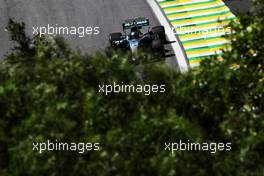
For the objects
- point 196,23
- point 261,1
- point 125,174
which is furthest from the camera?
point 196,23

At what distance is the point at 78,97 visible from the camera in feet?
27.5

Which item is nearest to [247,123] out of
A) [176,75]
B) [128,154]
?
[176,75]

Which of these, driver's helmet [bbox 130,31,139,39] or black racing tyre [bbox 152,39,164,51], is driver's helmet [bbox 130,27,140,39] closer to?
driver's helmet [bbox 130,31,139,39]

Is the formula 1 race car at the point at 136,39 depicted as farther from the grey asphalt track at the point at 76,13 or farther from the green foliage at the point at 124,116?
the green foliage at the point at 124,116

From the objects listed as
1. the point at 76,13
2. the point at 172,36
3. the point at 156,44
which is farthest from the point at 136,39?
the point at 76,13

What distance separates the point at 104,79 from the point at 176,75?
4.29 ft

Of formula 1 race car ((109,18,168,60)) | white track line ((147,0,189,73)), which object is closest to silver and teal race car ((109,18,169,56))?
formula 1 race car ((109,18,168,60))

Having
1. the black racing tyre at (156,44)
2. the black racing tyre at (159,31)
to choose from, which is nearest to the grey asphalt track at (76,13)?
the black racing tyre at (159,31)

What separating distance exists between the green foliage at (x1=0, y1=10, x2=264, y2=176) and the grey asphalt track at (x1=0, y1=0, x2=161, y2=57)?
40.5 ft

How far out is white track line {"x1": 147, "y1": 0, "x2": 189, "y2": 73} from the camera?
2009cm

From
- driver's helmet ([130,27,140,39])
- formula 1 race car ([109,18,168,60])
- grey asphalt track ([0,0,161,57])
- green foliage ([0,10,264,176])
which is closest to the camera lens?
green foliage ([0,10,264,176])

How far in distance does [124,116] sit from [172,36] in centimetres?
1361

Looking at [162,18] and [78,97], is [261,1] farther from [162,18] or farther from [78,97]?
[162,18]

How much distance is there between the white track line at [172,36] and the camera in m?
20.1
